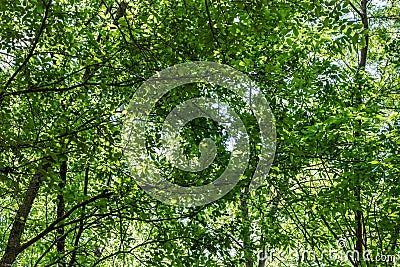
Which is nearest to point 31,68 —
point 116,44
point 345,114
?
point 116,44

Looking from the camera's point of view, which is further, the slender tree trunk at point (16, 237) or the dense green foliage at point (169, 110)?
the slender tree trunk at point (16, 237)

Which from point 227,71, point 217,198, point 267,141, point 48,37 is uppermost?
point 48,37

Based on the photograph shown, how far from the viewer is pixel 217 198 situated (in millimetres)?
5402

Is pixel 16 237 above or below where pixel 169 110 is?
below

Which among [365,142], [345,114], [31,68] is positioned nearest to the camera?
[31,68]

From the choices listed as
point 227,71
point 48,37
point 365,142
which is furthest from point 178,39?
point 365,142

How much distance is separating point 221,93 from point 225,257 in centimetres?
214

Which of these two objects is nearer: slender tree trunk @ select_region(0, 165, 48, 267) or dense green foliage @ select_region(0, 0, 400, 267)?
dense green foliage @ select_region(0, 0, 400, 267)

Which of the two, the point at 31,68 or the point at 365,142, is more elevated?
the point at 365,142

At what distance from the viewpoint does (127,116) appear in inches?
215

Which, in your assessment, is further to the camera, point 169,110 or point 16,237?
point 16,237

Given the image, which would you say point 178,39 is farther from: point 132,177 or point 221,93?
point 132,177

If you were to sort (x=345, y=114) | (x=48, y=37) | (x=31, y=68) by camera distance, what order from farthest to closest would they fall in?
(x=345, y=114)
(x=48, y=37)
(x=31, y=68)

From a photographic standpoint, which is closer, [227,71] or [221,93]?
[227,71]
